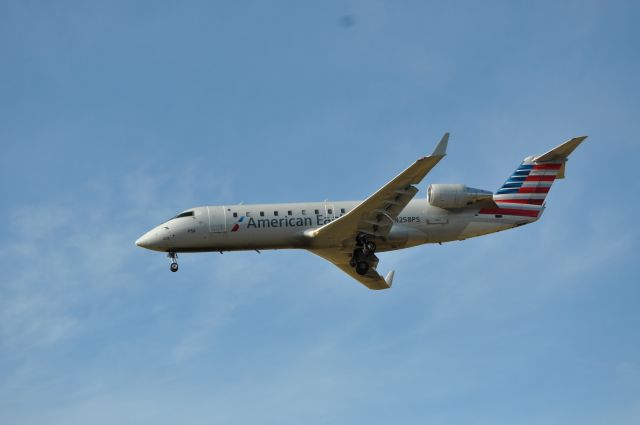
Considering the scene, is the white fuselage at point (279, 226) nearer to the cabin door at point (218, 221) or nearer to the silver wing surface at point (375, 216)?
the cabin door at point (218, 221)

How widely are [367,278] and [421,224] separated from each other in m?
5.01

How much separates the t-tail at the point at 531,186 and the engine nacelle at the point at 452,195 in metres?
1.45

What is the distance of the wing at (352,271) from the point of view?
1693 inches

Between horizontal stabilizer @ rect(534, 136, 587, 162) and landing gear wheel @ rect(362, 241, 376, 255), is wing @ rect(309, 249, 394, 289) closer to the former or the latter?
landing gear wheel @ rect(362, 241, 376, 255)

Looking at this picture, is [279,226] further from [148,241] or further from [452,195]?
[452,195]

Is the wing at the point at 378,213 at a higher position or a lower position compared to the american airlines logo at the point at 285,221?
lower

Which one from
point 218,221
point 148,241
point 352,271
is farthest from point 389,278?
point 148,241

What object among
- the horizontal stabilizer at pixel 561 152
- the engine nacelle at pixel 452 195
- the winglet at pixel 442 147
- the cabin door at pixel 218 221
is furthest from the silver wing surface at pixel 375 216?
the horizontal stabilizer at pixel 561 152

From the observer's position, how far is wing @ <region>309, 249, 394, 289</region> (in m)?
43.0

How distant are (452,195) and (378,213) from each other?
3.59 meters

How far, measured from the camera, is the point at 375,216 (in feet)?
134

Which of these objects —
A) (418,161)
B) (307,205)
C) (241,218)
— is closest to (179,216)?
(241,218)

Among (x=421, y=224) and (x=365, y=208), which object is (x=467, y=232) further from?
(x=365, y=208)

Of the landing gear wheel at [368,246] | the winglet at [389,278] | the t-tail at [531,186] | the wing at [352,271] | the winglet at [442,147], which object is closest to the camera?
the winglet at [442,147]
